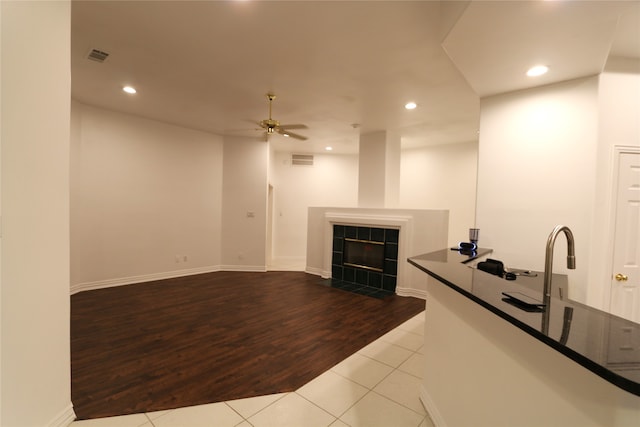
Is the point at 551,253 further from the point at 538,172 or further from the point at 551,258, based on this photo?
the point at 538,172

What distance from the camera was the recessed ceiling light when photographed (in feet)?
7.64

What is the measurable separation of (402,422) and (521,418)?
977mm

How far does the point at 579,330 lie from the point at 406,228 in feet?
12.5

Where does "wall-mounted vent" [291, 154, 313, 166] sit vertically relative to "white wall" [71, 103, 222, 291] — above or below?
above

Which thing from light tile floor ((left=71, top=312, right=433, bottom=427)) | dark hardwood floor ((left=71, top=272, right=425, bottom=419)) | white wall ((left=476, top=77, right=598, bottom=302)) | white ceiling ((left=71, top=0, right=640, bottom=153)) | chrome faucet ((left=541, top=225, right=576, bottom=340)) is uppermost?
white ceiling ((left=71, top=0, right=640, bottom=153))

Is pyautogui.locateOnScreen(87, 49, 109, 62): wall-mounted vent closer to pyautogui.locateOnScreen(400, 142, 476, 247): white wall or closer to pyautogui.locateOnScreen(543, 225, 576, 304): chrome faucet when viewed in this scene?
pyautogui.locateOnScreen(543, 225, 576, 304): chrome faucet

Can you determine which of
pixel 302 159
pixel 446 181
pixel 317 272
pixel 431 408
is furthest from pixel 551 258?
pixel 302 159

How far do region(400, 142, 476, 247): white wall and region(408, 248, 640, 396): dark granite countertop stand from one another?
5141mm

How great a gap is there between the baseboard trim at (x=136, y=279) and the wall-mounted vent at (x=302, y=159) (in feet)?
10.8

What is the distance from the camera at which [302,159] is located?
7.37m

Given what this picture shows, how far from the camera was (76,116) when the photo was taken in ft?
13.5

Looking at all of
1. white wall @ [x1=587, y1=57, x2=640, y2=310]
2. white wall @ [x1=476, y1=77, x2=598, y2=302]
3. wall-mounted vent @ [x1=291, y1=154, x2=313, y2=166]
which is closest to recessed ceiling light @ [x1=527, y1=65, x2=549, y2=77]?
white wall @ [x1=476, y1=77, x2=598, y2=302]

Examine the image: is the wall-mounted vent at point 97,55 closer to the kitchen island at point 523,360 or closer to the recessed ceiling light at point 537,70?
the kitchen island at point 523,360

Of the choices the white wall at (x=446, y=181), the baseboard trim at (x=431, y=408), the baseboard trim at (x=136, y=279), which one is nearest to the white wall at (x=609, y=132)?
the baseboard trim at (x=431, y=408)
